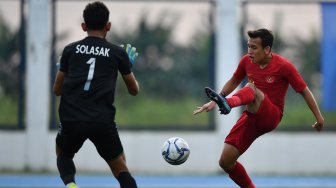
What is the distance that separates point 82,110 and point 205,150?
29.9 feet

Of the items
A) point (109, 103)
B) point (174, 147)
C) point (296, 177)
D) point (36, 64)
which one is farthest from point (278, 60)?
point (36, 64)

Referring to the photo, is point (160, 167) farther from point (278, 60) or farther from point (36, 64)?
point (278, 60)

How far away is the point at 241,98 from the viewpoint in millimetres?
8133

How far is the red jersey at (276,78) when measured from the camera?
28.3 feet

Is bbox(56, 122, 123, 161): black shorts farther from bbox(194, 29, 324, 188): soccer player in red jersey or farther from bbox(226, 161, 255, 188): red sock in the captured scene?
bbox(226, 161, 255, 188): red sock

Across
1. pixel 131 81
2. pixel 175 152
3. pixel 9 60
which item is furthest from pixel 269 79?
pixel 9 60

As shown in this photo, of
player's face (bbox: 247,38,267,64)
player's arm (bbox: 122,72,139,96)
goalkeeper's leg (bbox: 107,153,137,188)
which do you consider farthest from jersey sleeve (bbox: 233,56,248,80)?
goalkeeper's leg (bbox: 107,153,137,188)

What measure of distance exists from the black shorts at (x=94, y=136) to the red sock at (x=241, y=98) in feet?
4.42

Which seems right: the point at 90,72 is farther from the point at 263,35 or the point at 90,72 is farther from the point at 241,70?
the point at 241,70

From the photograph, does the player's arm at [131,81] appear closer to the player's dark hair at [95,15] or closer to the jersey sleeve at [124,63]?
the jersey sleeve at [124,63]

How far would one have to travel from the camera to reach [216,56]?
16359 millimetres

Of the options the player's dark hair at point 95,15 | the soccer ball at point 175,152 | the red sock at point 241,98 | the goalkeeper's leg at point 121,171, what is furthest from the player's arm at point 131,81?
the soccer ball at point 175,152

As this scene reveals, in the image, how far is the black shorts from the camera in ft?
23.7

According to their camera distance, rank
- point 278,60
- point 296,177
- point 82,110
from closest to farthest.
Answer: point 82,110
point 278,60
point 296,177
